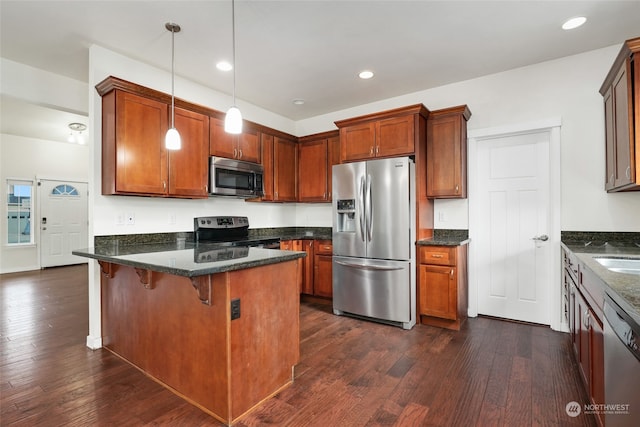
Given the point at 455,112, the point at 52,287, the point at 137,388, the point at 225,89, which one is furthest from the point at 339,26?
the point at 52,287

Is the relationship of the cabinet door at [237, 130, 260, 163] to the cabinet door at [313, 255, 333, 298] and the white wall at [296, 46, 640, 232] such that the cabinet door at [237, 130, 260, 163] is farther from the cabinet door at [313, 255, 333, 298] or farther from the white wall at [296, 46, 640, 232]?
the white wall at [296, 46, 640, 232]

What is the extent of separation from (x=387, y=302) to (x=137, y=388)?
233cm

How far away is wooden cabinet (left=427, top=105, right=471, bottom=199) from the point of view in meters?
3.45

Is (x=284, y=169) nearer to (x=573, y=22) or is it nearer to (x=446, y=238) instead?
(x=446, y=238)

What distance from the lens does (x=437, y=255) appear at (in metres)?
3.29

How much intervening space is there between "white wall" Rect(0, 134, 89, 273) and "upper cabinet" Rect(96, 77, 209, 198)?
5304 millimetres

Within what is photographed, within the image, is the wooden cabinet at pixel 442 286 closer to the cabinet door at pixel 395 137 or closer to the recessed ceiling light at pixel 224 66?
the cabinet door at pixel 395 137

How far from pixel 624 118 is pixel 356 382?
2.70 metres

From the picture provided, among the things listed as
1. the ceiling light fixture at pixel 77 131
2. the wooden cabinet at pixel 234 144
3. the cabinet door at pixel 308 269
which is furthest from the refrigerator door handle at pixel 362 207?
the ceiling light fixture at pixel 77 131

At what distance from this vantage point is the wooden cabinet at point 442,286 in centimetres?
320

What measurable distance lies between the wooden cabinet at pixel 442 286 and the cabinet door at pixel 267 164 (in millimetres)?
2110

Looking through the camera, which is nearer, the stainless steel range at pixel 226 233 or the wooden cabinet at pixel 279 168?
the stainless steel range at pixel 226 233

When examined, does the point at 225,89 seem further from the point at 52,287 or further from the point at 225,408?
the point at 52,287
